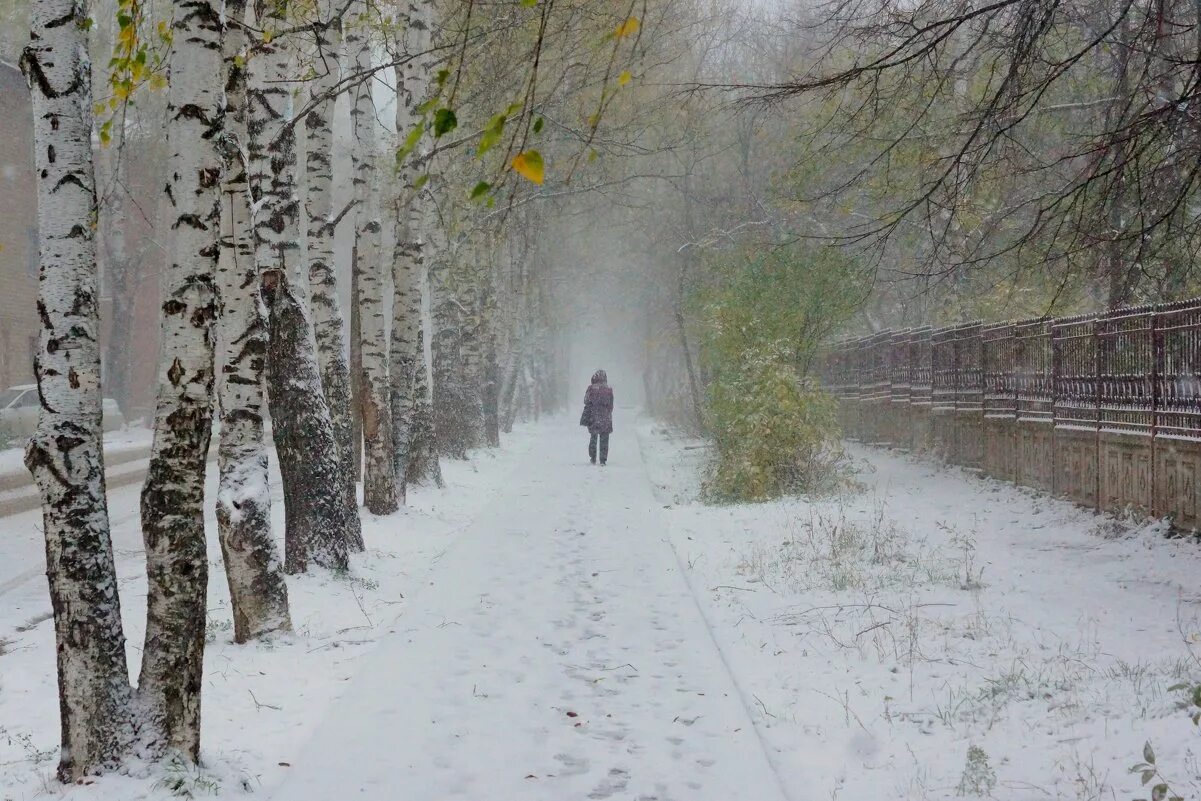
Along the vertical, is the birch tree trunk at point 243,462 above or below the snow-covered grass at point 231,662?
above

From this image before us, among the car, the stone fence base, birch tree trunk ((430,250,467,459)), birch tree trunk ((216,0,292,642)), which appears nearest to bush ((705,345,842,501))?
the stone fence base

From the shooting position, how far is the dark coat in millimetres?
22500

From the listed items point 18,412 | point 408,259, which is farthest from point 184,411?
point 18,412

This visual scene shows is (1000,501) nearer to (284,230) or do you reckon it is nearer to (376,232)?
(376,232)

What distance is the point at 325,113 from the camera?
35.7 feet

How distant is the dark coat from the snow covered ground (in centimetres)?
1006

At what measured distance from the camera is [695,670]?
679 centimetres

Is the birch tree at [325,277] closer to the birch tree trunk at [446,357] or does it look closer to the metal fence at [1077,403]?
the metal fence at [1077,403]

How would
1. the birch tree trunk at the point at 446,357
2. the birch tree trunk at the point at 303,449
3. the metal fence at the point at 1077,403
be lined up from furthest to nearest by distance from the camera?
the birch tree trunk at the point at 446,357, the metal fence at the point at 1077,403, the birch tree trunk at the point at 303,449

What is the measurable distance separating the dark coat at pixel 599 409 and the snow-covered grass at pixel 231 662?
9929 mm

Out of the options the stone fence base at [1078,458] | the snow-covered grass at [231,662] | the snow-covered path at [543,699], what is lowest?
the snow-covered path at [543,699]

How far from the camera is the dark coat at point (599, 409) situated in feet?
73.8

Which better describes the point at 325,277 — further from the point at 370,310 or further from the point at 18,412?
the point at 18,412

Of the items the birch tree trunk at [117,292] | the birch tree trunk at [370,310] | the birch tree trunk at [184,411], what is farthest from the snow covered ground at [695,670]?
the birch tree trunk at [117,292]
